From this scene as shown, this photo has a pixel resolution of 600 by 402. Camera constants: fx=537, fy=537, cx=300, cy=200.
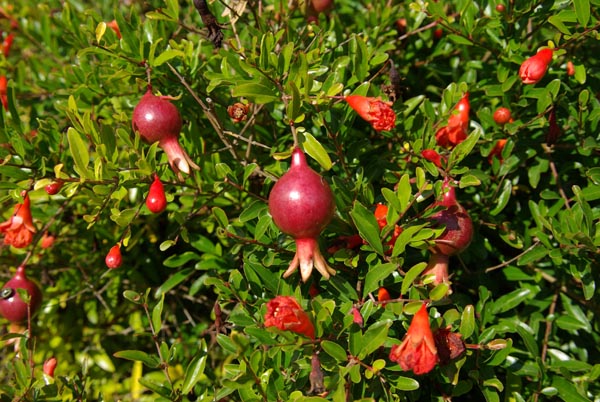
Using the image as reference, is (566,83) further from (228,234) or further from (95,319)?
(95,319)

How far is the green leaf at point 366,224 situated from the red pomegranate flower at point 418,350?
153mm

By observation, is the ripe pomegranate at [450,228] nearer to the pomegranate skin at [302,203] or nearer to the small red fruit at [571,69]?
the pomegranate skin at [302,203]

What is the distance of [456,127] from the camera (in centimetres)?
120

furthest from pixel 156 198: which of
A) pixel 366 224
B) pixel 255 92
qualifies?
pixel 366 224

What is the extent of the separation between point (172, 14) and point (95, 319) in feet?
3.27

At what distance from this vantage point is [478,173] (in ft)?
4.00

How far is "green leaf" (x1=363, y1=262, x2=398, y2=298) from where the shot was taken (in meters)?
0.97

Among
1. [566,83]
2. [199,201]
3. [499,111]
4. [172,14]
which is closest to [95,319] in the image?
[199,201]

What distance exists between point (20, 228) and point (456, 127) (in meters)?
1.03

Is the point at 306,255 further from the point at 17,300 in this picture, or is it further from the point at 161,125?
the point at 17,300

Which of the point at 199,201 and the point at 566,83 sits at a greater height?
the point at 566,83

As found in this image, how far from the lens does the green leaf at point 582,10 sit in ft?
3.68

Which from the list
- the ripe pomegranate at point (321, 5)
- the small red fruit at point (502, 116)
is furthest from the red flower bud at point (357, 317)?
the ripe pomegranate at point (321, 5)

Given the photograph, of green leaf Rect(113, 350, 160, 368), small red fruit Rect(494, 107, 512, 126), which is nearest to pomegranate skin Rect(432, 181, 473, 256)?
small red fruit Rect(494, 107, 512, 126)
